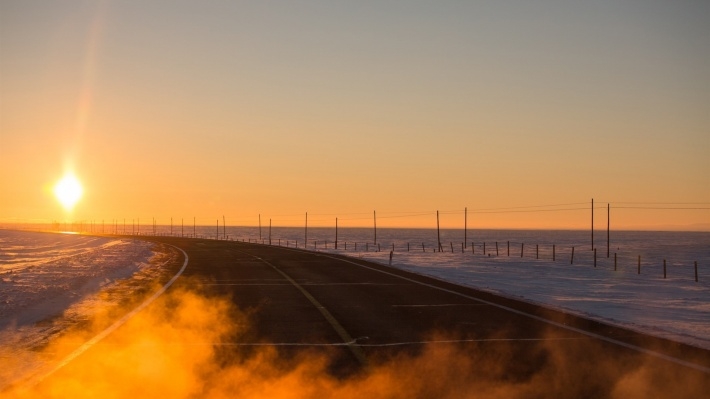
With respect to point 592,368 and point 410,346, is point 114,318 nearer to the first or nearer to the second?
point 410,346

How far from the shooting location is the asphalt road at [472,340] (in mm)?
8070

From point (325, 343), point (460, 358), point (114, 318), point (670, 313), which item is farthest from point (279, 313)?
point (670, 313)

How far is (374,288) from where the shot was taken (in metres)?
21.2

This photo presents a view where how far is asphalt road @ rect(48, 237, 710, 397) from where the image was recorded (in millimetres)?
8070

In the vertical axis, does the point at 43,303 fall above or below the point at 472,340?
below

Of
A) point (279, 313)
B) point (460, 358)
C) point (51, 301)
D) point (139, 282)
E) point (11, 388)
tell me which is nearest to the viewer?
point (11, 388)

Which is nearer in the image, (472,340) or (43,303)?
(472,340)

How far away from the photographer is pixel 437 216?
95875 millimetres

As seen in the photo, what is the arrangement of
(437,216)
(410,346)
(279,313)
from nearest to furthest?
(410,346) → (279,313) → (437,216)

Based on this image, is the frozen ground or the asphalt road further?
the frozen ground

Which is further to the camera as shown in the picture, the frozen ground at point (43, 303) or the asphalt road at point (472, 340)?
the frozen ground at point (43, 303)

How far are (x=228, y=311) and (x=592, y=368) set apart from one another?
28.5 ft

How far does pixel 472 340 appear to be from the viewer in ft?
35.8

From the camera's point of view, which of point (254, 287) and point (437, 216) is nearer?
point (254, 287)
